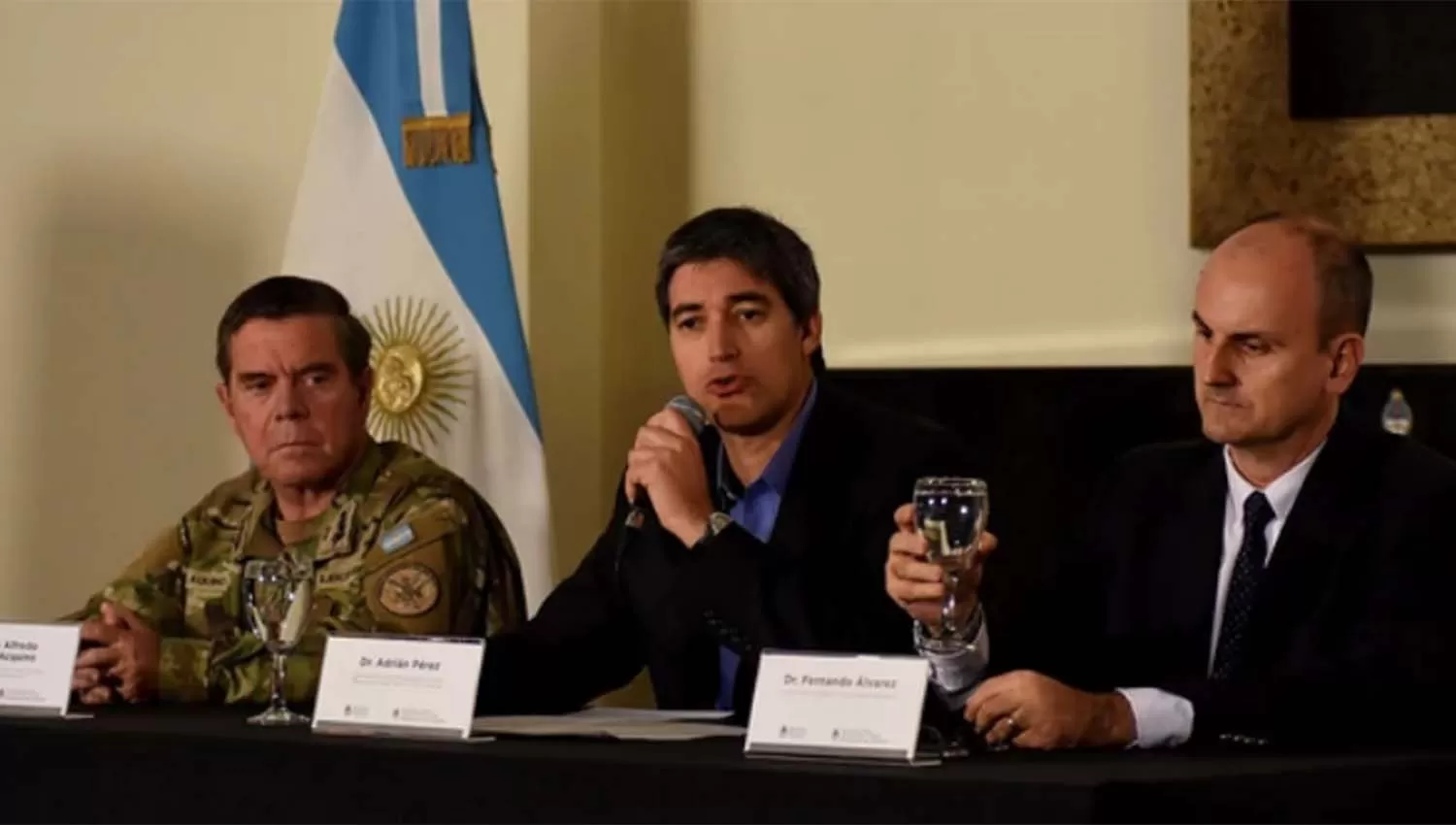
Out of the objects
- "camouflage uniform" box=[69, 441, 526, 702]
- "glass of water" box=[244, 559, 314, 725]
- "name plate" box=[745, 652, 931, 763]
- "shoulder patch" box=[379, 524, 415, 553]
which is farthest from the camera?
"shoulder patch" box=[379, 524, 415, 553]

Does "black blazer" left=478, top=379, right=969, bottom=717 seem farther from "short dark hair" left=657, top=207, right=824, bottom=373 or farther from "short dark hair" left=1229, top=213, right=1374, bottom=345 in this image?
"short dark hair" left=1229, top=213, right=1374, bottom=345

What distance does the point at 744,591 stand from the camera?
2.47 meters

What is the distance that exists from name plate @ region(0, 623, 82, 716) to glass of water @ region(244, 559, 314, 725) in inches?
9.1

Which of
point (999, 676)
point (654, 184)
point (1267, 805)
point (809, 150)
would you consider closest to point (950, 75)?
point (809, 150)

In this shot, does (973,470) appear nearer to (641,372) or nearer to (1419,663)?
(1419,663)

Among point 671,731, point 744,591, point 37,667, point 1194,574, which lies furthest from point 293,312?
point 1194,574

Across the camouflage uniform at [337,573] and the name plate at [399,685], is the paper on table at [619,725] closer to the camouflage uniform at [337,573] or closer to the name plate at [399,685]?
the name plate at [399,685]

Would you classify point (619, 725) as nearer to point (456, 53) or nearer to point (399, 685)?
point (399, 685)

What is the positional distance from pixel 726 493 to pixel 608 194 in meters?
1.58

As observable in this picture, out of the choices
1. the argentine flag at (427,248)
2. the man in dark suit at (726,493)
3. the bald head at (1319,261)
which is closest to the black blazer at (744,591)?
the man in dark suit at (726,493)

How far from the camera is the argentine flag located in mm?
3834

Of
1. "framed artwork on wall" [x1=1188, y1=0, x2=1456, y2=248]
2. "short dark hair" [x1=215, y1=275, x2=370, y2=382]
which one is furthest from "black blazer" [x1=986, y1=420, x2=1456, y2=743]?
"framed artwork on wall" [x1=1188, y1=0, x2=1456, y2=248]

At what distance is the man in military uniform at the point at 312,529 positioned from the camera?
2.93m

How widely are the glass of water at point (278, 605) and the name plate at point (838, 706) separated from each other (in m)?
0.71
